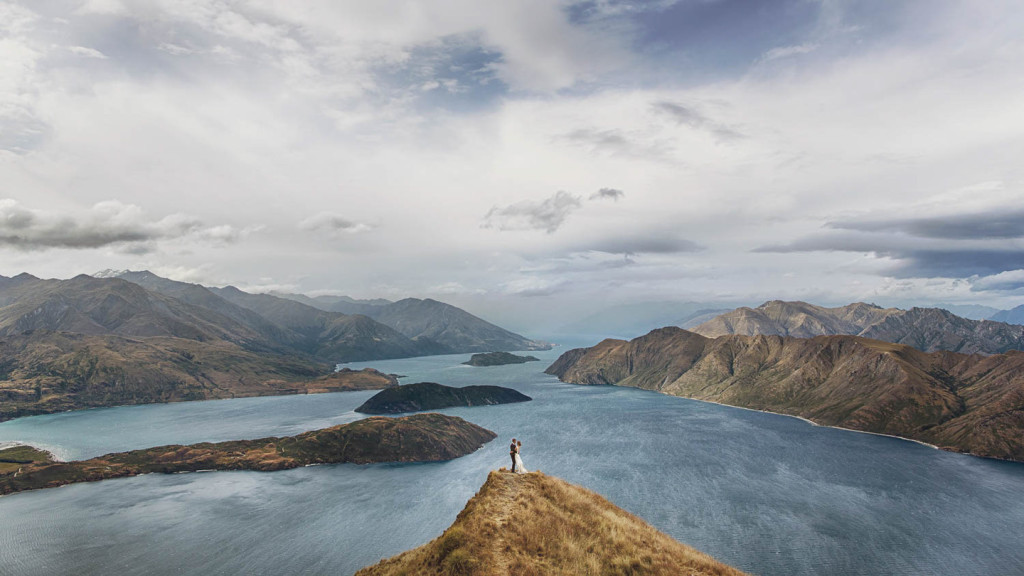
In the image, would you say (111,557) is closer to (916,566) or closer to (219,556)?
(219,556)

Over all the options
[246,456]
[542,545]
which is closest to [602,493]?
[542,545]

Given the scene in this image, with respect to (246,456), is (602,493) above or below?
below

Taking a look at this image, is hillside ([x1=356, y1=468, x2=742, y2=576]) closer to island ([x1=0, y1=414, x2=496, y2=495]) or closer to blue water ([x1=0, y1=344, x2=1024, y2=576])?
blue water ([x1=0, y1=344, x2=1024, y2=576])

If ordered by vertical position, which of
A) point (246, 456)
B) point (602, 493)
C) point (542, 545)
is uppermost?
point (542, 545)

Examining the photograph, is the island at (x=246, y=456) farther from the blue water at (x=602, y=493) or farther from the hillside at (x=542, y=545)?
the hillside at (x=542, y=545)

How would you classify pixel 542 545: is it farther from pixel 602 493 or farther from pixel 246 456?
pixel 246 456

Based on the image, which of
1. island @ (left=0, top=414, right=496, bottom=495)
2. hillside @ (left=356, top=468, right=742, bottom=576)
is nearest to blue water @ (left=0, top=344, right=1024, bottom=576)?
island @ (left=0, top=414, right=496, bottom=495)
